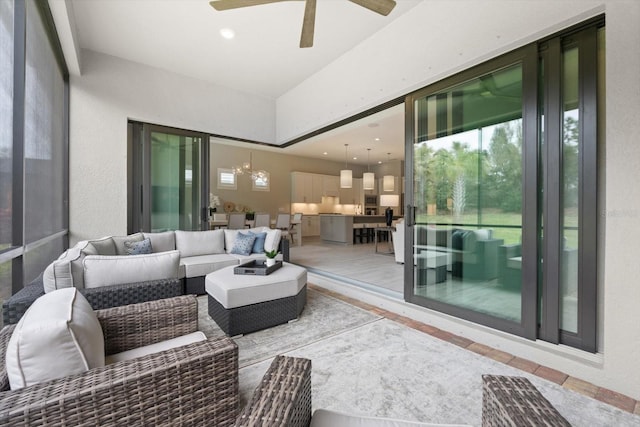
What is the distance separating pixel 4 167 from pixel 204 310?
2.09 metres

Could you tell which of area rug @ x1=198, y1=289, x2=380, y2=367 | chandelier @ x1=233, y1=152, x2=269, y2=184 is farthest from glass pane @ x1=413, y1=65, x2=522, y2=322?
chandelier @ x1=233, y1=152, x2=269, y2=184

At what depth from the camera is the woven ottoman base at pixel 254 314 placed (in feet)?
8.20

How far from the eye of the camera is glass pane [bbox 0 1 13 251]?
6.01 ft

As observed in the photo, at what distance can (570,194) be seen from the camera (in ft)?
6.83

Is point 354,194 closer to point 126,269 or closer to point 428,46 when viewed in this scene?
point 428,46

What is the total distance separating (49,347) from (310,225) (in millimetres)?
9860

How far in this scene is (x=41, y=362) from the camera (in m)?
0.91

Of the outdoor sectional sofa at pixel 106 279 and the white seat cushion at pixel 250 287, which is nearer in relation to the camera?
the outdoor sectional sofa at pixel 106 279

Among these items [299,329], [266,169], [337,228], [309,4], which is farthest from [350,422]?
[266,169]

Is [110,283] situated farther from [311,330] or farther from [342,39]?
[342,39]

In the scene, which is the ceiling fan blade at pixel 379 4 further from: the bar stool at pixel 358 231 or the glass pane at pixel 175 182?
the bar stool at pixel 358 231

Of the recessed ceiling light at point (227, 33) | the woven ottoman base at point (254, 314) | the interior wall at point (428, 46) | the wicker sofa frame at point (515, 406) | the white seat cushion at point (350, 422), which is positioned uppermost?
the recessed ceiling light at point (227, 33)

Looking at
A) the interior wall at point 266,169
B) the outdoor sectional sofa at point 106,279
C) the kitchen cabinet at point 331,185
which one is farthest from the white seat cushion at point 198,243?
the kitchen cabinet at point 331,185

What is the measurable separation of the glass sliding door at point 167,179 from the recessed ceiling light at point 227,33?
1.93 meters
